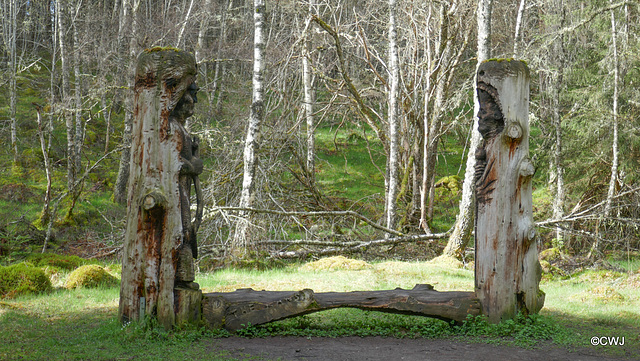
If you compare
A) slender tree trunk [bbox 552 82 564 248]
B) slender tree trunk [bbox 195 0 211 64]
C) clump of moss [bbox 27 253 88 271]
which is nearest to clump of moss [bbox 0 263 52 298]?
clump of moss [bbox 27 253 88 271]

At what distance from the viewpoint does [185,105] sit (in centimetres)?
616

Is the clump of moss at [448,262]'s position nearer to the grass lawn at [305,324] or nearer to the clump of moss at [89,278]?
the grass lawn at [305,324]

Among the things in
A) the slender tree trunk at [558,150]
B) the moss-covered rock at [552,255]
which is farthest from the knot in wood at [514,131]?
the slender tree trunk at [558,150]

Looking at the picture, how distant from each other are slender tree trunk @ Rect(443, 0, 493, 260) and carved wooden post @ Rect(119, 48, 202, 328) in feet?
22.6

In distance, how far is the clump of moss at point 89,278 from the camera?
28.1 feet

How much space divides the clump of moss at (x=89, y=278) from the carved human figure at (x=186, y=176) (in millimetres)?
3380

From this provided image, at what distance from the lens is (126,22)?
18172mm

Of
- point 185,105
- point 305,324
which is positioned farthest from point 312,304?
point 185,105

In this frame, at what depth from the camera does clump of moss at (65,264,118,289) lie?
337 inches

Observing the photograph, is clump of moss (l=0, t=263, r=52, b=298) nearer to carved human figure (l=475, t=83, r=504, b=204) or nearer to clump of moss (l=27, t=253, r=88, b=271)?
clump of moss (l=27, t=253, r=88, b=271)

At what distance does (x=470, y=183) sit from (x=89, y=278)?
7.70m

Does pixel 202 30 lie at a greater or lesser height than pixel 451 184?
greater

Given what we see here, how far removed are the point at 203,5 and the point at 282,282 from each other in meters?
15.7

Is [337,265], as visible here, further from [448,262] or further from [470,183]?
[470,183]
